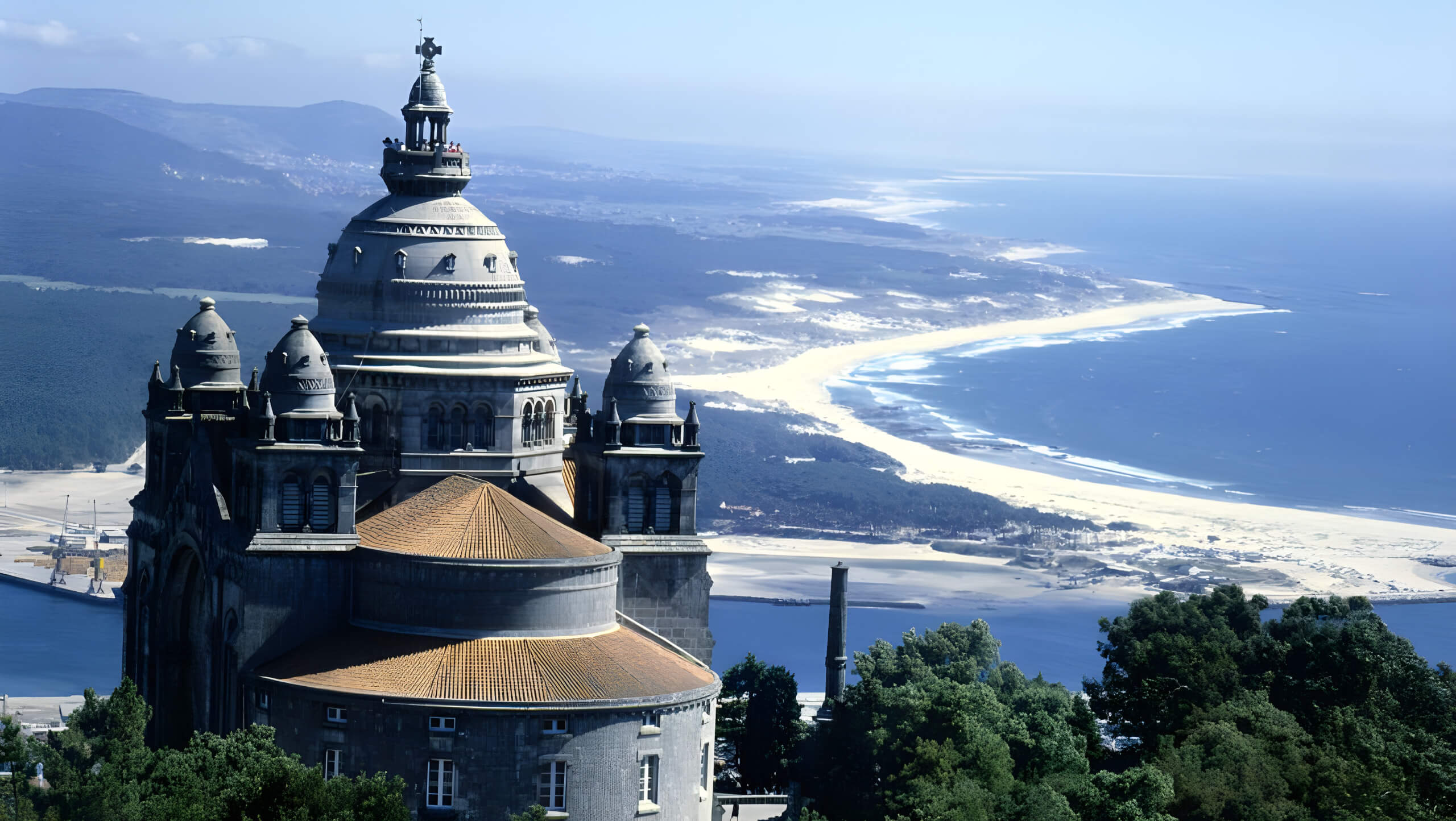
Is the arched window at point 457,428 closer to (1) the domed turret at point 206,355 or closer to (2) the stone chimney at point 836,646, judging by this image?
(1) the domed turret at point 206,355

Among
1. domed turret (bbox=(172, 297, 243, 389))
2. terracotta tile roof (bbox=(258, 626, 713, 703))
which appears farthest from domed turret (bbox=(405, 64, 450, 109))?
terracotta tile roof (bbox=(258, 626, 713, 703))

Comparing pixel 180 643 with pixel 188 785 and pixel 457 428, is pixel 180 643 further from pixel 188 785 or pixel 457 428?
pixel 188 785

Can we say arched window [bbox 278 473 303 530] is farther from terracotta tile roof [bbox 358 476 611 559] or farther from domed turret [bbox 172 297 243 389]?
domed turret [bbox 172 297 243 389]

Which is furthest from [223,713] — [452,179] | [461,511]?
[452,179]

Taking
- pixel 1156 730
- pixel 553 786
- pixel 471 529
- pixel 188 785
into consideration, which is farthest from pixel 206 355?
pixel 1156 730

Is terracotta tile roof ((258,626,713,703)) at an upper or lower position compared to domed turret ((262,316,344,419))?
lower

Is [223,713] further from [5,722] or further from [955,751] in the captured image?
[955,751]
